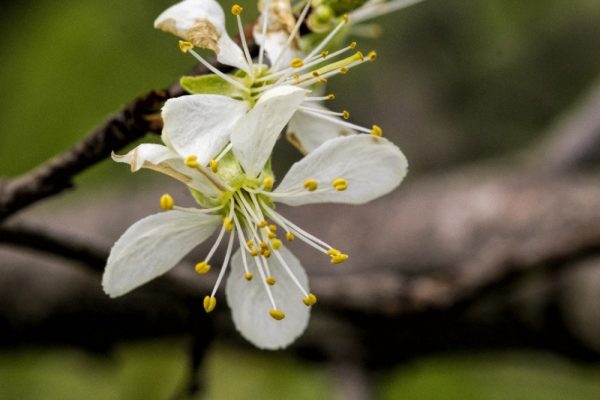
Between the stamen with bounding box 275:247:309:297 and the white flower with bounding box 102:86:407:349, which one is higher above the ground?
the white flower with bounding box 102:86:407:349

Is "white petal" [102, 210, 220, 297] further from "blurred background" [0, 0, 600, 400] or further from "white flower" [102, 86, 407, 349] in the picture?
"blurred background" [0, 0, 600, 400]

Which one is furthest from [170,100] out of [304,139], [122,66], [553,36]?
[553,36]

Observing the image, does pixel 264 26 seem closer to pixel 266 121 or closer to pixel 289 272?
pixel 266 121

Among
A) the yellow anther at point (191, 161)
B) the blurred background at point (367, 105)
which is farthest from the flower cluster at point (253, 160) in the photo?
the blurred background at point (367, 105)

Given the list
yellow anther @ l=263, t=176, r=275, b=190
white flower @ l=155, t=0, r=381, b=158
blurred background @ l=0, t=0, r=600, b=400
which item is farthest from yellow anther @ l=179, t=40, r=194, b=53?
blurred background @ l=0, t=0, r=600, b=400

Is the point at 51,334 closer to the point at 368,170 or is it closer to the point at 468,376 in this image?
the point at 468,376

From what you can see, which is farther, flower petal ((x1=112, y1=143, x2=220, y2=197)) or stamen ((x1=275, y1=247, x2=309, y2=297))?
stamen ((x1=275, y1=247, x2=309, y2=297))

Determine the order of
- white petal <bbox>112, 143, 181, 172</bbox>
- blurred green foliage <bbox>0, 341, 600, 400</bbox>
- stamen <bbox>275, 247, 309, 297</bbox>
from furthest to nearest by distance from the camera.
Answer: blurred green foliage <bbox>0, 341, 600, 400</bbox> < stamen <bbox>275, 247, 309, 297</bbox> < white petal <bbox>112, 143, 181, 172</bbox>
